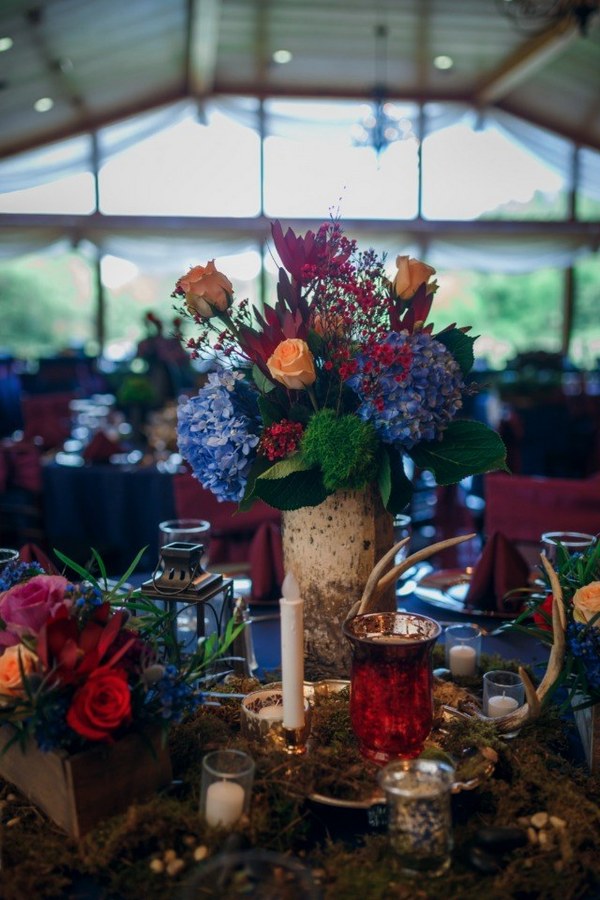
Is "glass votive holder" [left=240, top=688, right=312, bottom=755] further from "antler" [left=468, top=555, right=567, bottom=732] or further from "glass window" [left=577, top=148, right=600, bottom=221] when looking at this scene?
"glass window" [left=577, top=148, right=600, bottom=221]

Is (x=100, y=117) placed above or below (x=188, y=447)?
above

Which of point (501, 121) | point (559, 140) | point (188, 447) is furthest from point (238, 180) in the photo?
point (188, 447)

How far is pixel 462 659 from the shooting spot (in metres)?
1.42

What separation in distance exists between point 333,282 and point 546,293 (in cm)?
1199

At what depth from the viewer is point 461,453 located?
4.25ft

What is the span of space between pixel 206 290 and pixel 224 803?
686 mm

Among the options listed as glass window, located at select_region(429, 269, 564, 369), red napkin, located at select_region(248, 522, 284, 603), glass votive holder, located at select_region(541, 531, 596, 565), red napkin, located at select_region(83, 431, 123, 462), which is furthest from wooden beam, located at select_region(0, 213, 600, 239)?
glass votive holder, located at select_region(541, 531, 596, 565)

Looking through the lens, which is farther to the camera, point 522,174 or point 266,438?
point 522,174

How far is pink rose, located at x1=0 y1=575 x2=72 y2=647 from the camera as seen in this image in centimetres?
100

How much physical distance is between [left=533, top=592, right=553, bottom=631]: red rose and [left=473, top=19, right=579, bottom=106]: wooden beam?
691 cm

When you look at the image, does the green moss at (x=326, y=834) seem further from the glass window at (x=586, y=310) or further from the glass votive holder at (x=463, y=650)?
the glass window at (x=586, y=310)

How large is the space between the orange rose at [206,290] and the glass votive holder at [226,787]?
2.04 ft

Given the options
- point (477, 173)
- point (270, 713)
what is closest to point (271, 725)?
point (270, 713)

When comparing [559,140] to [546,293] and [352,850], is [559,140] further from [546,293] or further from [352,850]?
[352,850]
